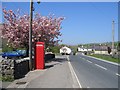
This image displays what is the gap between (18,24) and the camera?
41.0 meters

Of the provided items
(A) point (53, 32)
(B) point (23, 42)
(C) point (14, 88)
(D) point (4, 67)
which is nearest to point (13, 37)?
(B) point (23, 42)

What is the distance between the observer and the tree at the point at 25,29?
132ft

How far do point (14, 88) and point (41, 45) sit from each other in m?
12.7

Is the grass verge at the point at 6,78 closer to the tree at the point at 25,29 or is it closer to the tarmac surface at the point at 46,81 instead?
the tarmac surface at the point at 46,81

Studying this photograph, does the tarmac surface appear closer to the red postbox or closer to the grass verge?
the grass verge

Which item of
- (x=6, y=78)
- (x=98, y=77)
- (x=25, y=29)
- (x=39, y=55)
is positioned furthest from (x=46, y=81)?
(x=25, y=29)

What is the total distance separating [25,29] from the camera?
39.9m

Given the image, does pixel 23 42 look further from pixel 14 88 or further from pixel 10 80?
pixel 14 88

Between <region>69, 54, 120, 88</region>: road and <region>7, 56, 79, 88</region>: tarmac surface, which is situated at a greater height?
<region>7, 56, 79, 88</region>: tarmac surface

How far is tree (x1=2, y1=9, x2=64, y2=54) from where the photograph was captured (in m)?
40.3

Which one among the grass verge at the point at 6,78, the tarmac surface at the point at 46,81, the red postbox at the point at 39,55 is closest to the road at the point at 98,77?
the tarmac surface at the point at 46,81

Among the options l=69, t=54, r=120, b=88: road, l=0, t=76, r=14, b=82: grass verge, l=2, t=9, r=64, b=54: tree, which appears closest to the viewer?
l=69, t=54, r=120, b=88: road

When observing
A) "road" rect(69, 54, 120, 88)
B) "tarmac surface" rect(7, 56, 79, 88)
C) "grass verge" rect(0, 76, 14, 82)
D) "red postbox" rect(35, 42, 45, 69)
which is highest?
"red postbox" rect(35, 42, 45, 69)

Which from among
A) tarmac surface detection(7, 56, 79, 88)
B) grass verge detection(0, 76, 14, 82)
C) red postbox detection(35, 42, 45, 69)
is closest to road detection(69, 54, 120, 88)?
tarmac surface detection(7, 56, 79, 88)
